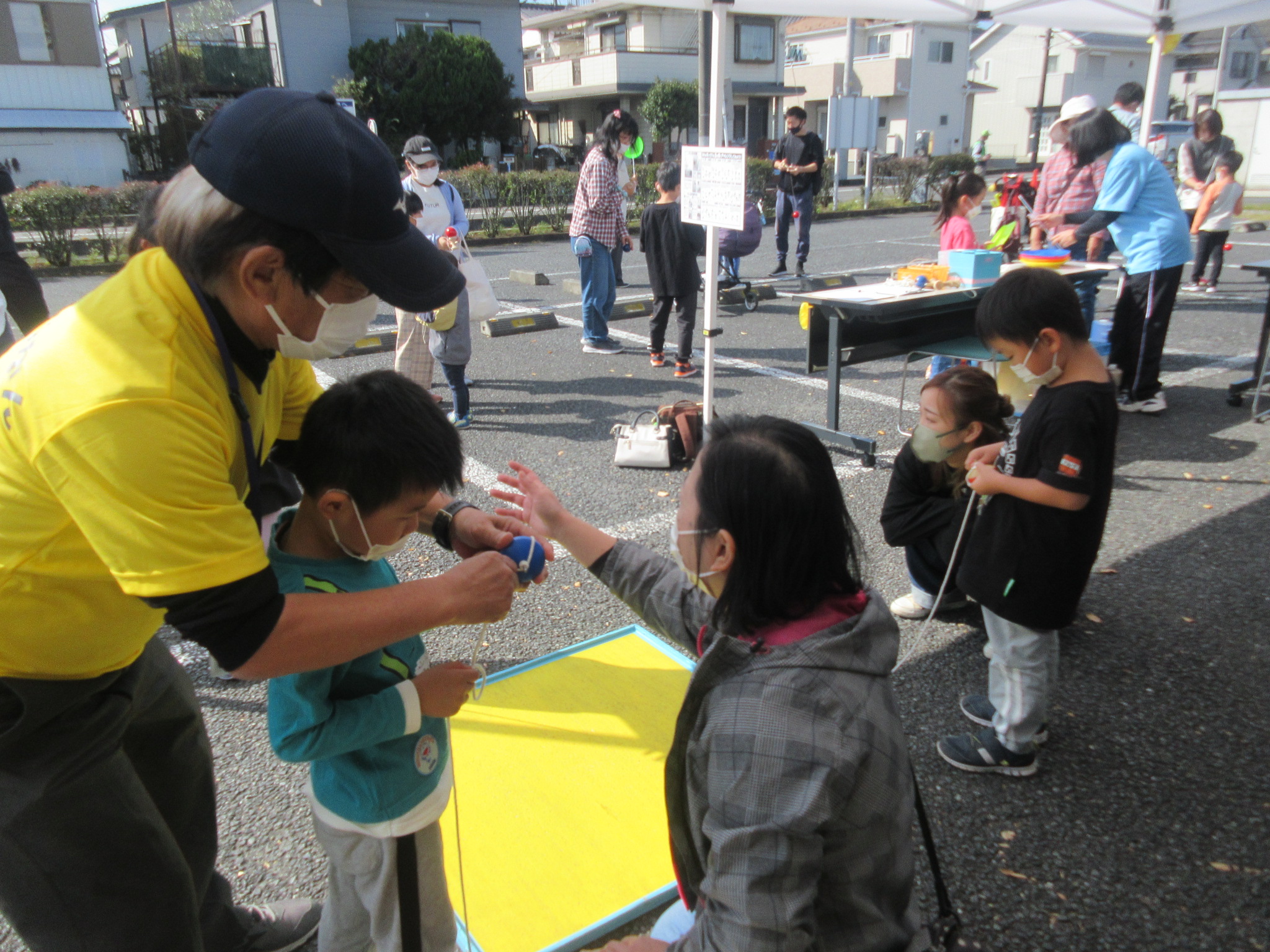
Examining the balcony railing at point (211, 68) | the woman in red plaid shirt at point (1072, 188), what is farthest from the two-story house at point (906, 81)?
the woman in red plaid shirt at point (1072, 188)

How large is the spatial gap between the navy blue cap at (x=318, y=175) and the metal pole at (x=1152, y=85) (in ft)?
24.7

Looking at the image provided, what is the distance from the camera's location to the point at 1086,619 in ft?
11.4

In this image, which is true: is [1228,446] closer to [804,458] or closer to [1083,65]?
[804,458]

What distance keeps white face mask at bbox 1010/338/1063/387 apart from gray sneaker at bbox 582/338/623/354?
585 cm

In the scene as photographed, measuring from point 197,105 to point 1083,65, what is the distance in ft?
143

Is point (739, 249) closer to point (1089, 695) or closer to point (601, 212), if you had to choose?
point (601, 212)

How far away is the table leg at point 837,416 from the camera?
5.16 meters

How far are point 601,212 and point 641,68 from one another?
33605 mm

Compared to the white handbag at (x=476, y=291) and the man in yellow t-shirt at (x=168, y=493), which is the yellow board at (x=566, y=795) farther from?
the white handbag at (x=476, y=291)

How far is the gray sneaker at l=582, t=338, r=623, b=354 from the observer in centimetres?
816

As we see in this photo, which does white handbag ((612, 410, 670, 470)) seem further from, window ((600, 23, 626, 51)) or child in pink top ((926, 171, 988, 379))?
window ((600, 23, 626, 51))

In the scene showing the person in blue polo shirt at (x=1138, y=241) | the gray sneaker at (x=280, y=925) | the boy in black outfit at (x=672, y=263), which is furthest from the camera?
the boy in black outfit at (x=672, y=263)

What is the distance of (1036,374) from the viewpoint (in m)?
2.47

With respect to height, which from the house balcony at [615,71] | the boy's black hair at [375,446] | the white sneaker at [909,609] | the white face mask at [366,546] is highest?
the house balcony at [615,71]
